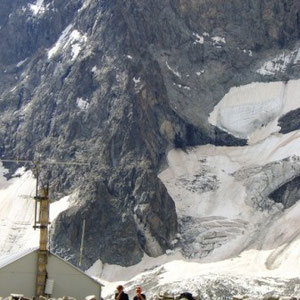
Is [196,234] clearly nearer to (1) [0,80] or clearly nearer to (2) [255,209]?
(2) [255,209]

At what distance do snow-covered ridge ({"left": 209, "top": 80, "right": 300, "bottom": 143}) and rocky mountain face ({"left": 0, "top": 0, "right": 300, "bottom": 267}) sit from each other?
4.56 feet

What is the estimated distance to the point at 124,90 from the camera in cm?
13850

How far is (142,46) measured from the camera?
148125 millimetres

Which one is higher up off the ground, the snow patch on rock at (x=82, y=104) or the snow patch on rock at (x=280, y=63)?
the snow patch on rock at (x=280, y=63)

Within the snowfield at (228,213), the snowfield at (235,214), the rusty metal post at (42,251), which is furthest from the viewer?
the snowfield at (228,213)

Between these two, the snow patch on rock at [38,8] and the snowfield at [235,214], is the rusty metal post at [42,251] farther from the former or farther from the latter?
the snow patch on rock at [38,8]

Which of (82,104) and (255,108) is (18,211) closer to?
(82,104)

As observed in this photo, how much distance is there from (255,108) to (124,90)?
795 inches

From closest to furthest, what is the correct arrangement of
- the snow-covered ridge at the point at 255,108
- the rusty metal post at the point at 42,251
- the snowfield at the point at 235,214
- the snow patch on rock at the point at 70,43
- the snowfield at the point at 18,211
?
the rusty metal post at the point at 42,251 → the snowfield at the point at 235,214 → the snowfield at the point at 18,211 → the snow-covered ridge at the point at 255,108 → the snow patch on rock at the point at 70,43

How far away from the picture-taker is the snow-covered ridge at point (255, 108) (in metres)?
145

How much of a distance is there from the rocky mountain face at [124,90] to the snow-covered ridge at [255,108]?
4.56 feet

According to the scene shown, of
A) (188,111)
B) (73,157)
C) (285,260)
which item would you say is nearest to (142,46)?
(188,111)

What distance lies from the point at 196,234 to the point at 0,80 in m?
54.4

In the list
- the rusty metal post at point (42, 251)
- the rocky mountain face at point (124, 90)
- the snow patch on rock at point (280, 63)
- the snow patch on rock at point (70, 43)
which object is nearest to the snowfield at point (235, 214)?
the rocky mountain face at point (124, 90)
